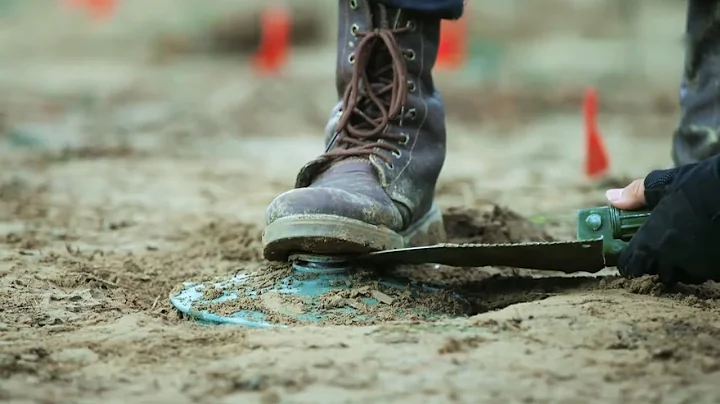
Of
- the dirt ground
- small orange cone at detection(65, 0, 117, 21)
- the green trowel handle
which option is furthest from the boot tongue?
small orange cone at detection(65, 0, 117, 21)

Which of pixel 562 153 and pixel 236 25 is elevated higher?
pixel 236 25

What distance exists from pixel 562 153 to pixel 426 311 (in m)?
3.20

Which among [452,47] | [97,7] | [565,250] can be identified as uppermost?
[97,7]

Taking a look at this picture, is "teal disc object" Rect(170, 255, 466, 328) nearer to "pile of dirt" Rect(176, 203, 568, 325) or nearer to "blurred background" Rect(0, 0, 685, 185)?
"pile of dirt" Rect(176, 203, 568, 325)

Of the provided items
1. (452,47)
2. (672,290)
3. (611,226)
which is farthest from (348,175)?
(452,47)

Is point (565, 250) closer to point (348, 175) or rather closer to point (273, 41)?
point (348, 175)

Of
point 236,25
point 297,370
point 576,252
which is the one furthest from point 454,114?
point 297,370

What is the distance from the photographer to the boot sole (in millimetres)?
2035

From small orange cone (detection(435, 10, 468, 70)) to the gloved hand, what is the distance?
5681 mm

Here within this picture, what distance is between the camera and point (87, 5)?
10.1m

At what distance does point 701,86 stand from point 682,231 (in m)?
1.10

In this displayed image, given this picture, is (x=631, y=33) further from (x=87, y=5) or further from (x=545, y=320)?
(x=545, y=320)

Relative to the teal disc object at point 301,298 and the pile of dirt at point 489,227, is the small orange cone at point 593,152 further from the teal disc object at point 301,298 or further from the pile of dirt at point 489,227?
the teal disc object at point 301,298

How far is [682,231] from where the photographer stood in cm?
181
